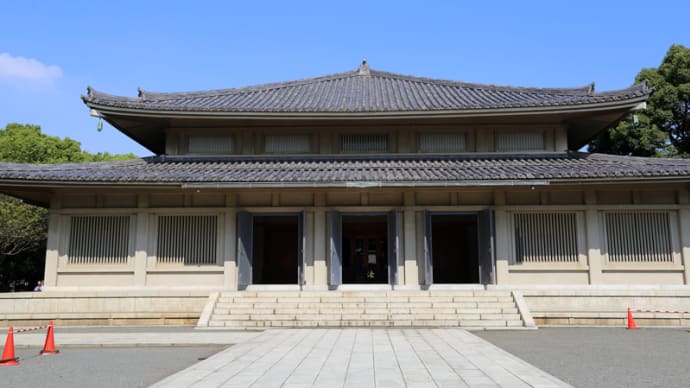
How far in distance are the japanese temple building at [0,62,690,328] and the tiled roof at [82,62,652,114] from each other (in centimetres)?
12

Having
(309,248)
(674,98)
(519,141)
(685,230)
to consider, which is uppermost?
(674,98)

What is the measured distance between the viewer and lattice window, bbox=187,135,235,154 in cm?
1688

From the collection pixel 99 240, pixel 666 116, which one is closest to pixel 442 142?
pixel 99 240

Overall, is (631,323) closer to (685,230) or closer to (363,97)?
(685,230)

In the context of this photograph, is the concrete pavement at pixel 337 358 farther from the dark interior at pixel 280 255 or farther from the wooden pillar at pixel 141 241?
Result: the dark interior at pixel 280 255

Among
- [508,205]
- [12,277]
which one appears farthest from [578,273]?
[12,277]

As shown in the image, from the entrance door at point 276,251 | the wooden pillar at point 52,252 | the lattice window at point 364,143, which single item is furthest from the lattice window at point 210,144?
the wooden pillar at point 52,252

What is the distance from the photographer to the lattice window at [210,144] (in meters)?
16.9

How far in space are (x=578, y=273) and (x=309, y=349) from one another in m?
9.21

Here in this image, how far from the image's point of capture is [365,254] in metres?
20.9

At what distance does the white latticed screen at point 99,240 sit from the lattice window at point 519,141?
1218cm

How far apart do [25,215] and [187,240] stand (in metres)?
13.2

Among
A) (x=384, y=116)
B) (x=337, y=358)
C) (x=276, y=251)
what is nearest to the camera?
(x=337, y=358)

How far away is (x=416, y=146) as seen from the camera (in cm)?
1662
